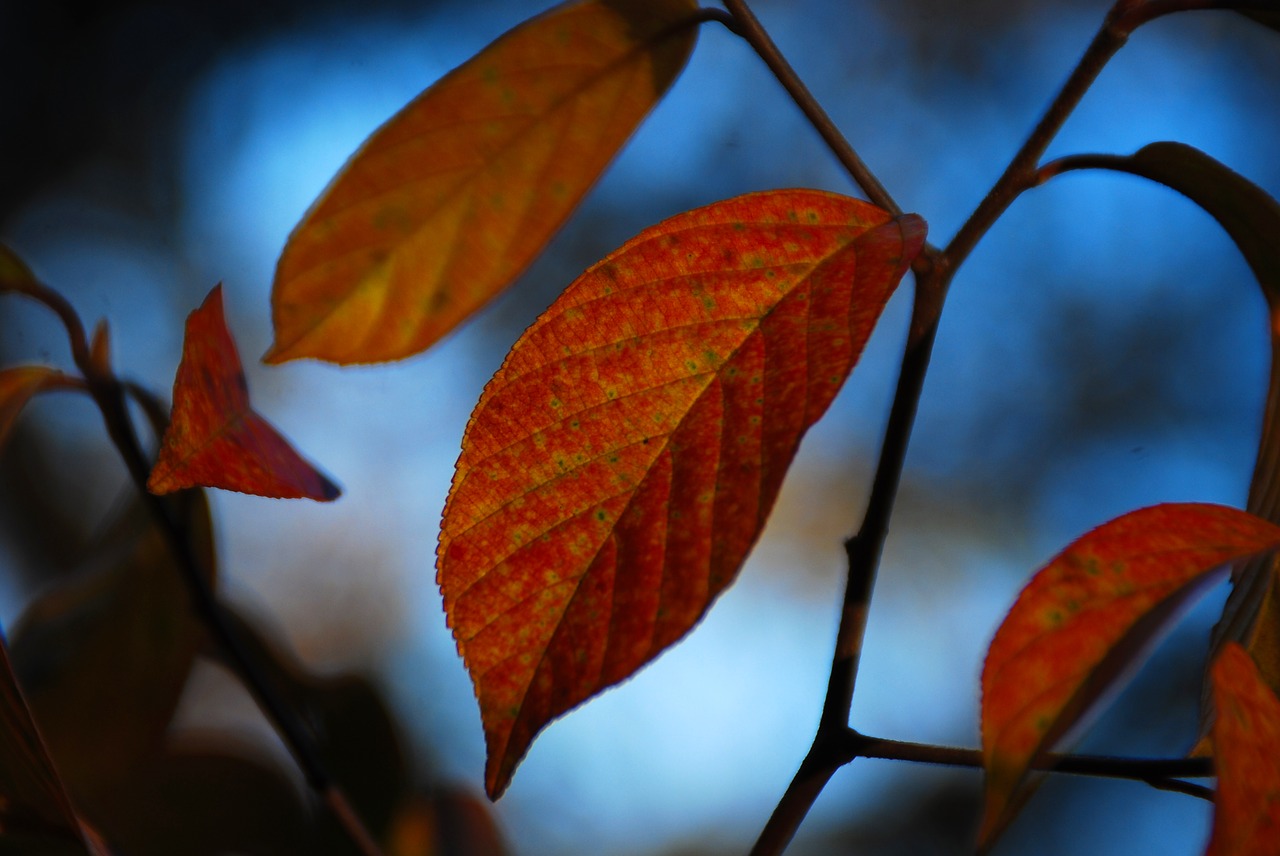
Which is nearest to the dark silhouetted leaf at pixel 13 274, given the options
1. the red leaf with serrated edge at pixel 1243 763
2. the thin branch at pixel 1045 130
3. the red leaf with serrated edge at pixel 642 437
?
the red leaf with serrated edge at pixel 642 437

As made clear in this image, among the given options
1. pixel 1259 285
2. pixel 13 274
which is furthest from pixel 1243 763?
pixel 13 274

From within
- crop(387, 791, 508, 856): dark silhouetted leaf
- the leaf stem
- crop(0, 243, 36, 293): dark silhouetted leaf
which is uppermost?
crop(0, 243, 36, 293): dark silhouetted leaf

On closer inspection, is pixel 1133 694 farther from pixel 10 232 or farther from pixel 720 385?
pixel 10 232

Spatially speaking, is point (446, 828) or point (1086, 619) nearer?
point (1086, 619)

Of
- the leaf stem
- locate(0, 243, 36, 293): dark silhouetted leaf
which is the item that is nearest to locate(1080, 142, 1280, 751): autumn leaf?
the leaf stem

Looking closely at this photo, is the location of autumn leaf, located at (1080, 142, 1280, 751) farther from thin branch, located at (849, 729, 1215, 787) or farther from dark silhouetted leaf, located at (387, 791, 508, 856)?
dark silhouetted leaf, located at (387, 791, 508, 856)

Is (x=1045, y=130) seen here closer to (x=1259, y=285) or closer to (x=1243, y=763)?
(x=1259, y=285)
